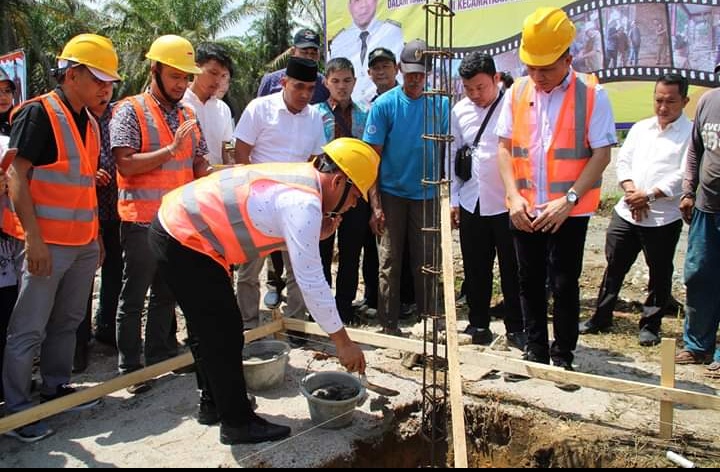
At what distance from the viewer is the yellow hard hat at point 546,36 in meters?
3.50

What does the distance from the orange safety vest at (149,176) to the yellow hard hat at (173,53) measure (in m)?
0.25

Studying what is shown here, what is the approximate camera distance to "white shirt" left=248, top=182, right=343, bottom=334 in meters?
2.58

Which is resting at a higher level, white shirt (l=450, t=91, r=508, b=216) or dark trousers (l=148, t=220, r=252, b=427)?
white shirt (l=450, t=91, r=508, b=216)

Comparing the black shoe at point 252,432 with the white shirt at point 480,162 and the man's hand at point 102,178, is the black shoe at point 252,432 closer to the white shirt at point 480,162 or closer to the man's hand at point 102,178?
the man's hand at point 102,178

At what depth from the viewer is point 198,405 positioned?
372 centimetres

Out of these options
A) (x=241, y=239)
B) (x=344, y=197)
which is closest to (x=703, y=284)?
(x=344, y=197)

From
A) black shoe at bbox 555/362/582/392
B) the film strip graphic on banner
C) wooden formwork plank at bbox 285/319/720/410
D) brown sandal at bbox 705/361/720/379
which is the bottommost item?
brown sandal at bbox 705/361/720/379

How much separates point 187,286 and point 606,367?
3.03 meters

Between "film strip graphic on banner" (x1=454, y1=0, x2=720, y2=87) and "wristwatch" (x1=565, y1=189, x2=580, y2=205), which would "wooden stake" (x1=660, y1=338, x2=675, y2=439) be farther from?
"film strip graphic on banner" (x1=454, y1=0, x2=720, y2=87)

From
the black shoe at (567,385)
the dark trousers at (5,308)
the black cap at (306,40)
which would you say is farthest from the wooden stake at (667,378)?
the dark trousers at (5,308)

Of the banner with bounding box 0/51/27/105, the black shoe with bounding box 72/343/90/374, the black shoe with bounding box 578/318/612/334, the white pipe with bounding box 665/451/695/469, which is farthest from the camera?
the banner with bounding box 0/51/27/105

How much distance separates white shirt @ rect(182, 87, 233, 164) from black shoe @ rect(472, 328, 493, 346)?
244 centimetres

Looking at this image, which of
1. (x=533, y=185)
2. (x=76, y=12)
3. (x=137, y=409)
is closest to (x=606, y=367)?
(x=533, y=185)

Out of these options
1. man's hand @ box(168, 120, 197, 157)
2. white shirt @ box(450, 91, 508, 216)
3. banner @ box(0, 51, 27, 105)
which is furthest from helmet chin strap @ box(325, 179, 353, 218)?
banner @ box(0, 51, 27, 105)
